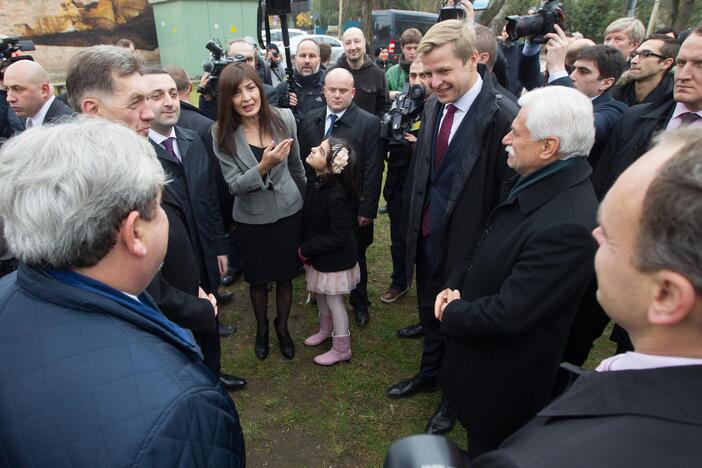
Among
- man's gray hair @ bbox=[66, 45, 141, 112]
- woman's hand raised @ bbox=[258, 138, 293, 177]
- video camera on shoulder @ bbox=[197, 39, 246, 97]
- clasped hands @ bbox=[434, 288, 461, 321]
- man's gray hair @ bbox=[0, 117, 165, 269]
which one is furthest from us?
video camera on shoulder @ bbox=[197, 39, 246, 97]

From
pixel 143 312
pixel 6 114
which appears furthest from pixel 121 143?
pixel 6 114

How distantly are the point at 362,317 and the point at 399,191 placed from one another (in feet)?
3.92

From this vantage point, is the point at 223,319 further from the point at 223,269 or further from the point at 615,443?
the point at 615,443

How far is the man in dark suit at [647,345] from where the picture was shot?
2.36ft

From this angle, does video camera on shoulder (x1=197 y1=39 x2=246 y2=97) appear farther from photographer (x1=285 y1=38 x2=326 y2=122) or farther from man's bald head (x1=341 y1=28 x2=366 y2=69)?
man's bald head (x1=341 y1=28 x2=366 y2=69)

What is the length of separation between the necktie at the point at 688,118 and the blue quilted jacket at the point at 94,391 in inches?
112

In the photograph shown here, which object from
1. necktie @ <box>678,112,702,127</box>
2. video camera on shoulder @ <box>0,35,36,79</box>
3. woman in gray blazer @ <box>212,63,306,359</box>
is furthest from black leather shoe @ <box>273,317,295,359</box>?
video camera on shoulder @ <box>0,35,36,79</box>

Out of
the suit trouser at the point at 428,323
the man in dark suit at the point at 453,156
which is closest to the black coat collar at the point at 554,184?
the man in dark suit at the point at 453,156

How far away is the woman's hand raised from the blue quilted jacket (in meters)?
1.94

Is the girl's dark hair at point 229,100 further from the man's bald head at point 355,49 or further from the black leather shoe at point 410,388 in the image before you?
the man's bald head at point 355,49

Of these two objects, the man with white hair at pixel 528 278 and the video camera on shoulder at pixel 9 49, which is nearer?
the man with white hair at pixel 528 278

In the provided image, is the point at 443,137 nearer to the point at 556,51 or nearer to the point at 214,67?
the point at 556,51

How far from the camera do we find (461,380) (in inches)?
80.7

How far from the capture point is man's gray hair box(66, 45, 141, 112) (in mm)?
2039
